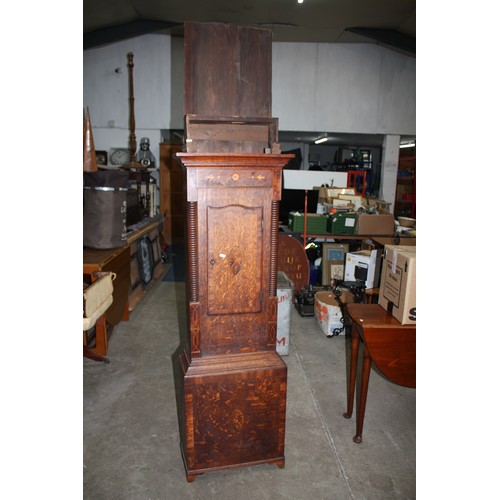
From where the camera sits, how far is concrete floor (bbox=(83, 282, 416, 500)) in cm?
201

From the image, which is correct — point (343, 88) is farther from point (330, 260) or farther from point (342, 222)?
point (330, 260)

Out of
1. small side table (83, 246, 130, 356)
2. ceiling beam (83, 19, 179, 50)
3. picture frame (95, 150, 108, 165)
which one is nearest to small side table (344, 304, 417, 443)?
small side table (83, 246, 130, 356)

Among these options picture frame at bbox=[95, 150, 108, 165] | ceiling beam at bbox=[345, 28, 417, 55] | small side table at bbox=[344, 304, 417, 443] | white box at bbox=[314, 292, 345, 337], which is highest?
ceiling beam at bbox=[345, 28, 417, 55]

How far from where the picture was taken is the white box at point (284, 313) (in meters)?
3.40

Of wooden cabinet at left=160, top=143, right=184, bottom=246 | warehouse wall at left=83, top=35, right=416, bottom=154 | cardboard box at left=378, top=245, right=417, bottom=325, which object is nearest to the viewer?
cardboard box at left=378, top=245, right=417, bottom=325

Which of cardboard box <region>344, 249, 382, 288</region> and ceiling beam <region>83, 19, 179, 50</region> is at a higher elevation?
ceiling beam <region>83, 19, 179, 50</region>

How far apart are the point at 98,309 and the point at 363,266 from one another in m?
2.83

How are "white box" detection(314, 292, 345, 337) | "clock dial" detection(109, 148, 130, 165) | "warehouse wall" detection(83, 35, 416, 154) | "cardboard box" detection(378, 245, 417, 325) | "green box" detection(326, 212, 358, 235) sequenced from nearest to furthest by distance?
"cardboard box" detection(378, 245, 417, 325), "white box" detection(314, 292, 345, 337), "green box" detection(326, 212, 358, 235), "warehouse wall" detection(83, 35, 416, 154), "clock dial" detection(109, 148, 130, 165)

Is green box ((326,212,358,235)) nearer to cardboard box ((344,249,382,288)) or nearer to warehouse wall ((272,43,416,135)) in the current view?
cardboard box ((344,249,382,288))

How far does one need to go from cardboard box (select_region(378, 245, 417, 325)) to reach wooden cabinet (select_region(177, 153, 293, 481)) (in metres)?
0.79

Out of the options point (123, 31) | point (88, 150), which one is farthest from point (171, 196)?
point (88, 150)

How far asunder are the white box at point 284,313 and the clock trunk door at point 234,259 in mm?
1392

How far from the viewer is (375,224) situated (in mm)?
5227
